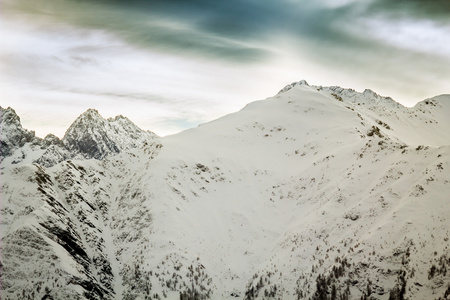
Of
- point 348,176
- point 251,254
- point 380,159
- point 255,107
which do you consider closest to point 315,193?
point 348,176

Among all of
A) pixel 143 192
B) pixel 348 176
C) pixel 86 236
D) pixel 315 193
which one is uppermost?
pixel 348 176

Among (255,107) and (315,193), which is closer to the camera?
(315,193)

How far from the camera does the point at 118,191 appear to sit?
2537 inches

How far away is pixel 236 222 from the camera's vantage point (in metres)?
57.2

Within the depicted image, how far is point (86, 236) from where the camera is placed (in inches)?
2029

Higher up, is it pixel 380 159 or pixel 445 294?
pixel 380 159

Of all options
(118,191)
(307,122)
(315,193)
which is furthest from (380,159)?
(118,191)

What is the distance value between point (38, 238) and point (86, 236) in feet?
27.4

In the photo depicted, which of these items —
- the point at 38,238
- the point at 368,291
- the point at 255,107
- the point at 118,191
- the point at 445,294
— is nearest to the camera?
the point at 445,294

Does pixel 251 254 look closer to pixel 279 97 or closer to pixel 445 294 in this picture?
pixel 445 294

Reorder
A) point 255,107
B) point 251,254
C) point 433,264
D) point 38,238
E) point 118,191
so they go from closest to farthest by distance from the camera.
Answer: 1. point 433,264
2. point 38,238
3. point 251,254
4. point 118,191
5. point 255,107

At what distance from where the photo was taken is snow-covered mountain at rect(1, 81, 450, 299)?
118 feet

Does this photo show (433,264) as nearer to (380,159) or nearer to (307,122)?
(380,159)

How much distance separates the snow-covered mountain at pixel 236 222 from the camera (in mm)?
36000
